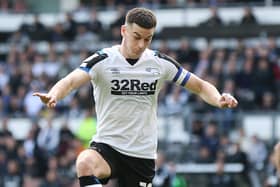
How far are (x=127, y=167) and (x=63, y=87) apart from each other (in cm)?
113

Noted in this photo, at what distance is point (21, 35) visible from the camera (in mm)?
28578

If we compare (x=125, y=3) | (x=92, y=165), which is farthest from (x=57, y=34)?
(x=92, y=165)

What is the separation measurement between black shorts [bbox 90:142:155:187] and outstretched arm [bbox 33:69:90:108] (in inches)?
28.0

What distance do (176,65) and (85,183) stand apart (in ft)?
5.09

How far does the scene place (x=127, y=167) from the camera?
10719 mm

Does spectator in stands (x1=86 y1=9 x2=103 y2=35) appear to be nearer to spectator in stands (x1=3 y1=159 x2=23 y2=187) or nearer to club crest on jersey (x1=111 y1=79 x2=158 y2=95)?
spectator in stands (x1=3 y1=159 x2=23 y2=187)

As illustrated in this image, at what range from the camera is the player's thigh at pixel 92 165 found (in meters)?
10.3

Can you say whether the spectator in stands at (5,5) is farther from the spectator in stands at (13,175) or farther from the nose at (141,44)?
the nose at (141,44)

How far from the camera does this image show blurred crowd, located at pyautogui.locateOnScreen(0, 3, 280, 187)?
20.6m

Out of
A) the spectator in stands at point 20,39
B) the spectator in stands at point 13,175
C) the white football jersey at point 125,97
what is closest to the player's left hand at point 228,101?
the white football jersey at point 125,97

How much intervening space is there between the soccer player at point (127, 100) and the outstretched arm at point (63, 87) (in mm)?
20

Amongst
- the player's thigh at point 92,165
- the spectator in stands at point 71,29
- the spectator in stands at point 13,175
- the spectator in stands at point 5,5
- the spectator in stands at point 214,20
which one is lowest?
the spectator in stands at point 13,175

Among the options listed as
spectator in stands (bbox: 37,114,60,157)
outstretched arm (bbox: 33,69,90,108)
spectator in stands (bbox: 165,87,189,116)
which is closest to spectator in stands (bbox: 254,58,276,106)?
spectator in stands (bbox: 165,87,189,116)

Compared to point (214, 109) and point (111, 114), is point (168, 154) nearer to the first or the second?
point (214, 109)
